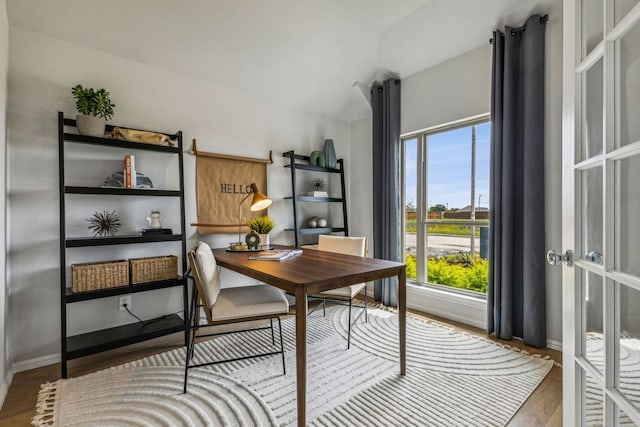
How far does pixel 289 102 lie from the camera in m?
3.54

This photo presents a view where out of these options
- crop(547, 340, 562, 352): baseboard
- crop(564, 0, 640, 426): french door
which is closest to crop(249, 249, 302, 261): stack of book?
crop(564, 0, 640, 426): french door

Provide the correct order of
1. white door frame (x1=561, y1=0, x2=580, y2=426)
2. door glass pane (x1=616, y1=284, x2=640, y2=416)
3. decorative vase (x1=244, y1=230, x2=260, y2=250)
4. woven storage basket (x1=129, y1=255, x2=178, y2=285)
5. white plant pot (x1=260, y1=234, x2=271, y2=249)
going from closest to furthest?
door glass pane (x1=616, y1=284, x2=640, y2=416)
white door frame (x1=561, y1=0, x2=580, y2=426)
woven storage basket (x1=129, y1=255, x2=178, y2=285)
decorative vase (x1=244, y1=230, x2=260, y2=250)
white plant pot (x1=260, y1=234, x2=271, y2=249)

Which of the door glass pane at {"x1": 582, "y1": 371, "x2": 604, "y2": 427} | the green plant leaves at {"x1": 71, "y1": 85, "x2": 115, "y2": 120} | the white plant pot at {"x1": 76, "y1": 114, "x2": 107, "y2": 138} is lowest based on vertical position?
the door glass pane at {"x1": 582, "y1": 371, "x2": 604, "y2": 427}

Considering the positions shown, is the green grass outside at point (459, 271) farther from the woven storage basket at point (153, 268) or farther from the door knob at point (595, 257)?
the woven storage basket at point (153, 268)

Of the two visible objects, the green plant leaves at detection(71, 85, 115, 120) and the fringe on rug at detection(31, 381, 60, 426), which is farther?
the green plant leaves at detection(71, 85, 115, 120)

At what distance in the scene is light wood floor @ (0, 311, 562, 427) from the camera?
1601 millimetres

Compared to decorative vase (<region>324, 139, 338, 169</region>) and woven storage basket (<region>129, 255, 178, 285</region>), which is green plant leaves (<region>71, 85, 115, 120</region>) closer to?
woven storage basket (<region>129, 255, 178, 285</region>)

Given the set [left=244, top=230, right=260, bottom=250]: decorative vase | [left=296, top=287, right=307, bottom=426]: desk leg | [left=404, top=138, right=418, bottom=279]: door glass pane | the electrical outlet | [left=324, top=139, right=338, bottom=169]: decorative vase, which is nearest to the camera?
[left=296, top=287, right=307, bottom=426]: desk leg

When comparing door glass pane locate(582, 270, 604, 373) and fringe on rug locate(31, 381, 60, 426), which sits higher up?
door glass pane locate(582, 270, 604, 373)

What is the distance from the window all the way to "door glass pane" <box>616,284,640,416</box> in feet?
7.32

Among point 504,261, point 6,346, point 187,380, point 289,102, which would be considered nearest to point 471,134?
point 504,261

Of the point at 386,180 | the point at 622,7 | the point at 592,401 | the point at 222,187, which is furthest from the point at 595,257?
the point at 222,187

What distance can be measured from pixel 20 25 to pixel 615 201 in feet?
11.1

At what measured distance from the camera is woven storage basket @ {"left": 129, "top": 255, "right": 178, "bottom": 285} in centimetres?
235
